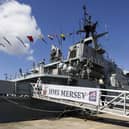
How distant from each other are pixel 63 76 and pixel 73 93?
5.56 metres

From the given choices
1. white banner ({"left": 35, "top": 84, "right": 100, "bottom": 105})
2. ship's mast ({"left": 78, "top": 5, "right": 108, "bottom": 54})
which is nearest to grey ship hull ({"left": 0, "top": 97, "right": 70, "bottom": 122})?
white banner ({"left": 35, "top": 84, "right": 100, "bottom": 105})

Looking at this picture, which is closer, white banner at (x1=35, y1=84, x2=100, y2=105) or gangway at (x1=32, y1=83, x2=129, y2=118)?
gangway at (x1=32, y1=83, x2=129, y2=118)

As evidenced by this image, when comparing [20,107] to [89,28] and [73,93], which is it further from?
[89,28]

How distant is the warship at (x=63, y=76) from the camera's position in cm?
1588

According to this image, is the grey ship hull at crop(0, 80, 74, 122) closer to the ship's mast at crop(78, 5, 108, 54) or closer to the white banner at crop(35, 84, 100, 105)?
the white banner at crop(35, 84, 100, 105)

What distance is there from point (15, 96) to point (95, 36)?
15.6 metres

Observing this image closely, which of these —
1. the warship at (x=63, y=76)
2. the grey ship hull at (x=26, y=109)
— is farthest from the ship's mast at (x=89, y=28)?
the grey ship hull at (x=26, y=109)

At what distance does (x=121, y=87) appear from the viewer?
27.3 m

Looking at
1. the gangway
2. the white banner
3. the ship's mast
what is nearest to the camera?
the gangway

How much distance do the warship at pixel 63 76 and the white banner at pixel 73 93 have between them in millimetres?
838

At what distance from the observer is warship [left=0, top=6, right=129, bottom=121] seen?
15.9m

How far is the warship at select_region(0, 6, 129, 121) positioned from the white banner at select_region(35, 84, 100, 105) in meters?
0.84

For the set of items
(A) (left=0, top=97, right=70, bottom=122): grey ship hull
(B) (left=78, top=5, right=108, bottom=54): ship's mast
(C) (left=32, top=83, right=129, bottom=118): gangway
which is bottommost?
(A) (left=0, top=97, right=70, bottom=122): grey ship hull

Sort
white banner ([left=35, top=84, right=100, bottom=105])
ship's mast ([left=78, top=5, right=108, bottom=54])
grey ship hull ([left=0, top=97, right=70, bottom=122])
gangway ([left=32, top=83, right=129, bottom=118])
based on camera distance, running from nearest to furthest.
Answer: gangway ([left=32, top=83, right=129, bottom=118])
white banner ([left=35, top=84, right=100, bottom=105])
grey ship hull ([left=0, top=97, right=70, bottom=122])
ship's mast ([left=78, top=5, right=108, bottom=54])
